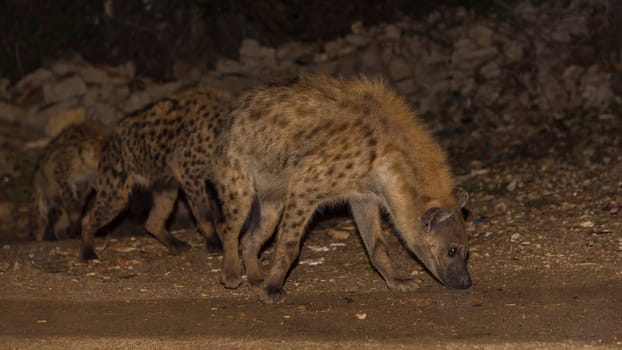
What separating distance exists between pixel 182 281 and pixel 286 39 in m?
4.47

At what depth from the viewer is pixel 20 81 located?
9008 mm

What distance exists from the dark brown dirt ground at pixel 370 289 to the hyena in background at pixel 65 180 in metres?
0.31

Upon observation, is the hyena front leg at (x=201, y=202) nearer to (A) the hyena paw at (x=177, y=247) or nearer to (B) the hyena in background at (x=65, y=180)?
(A) the hyena paw at (x=177, y=247)

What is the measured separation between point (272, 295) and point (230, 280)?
0.44 metres

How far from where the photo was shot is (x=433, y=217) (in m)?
4.69

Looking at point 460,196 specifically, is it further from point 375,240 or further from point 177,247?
point 177,247

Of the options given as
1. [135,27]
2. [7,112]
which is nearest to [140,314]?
[7,112]

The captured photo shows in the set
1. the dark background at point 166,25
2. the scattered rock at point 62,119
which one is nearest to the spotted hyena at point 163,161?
the scattered rock at point 62,119

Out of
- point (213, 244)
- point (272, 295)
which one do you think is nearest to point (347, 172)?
point (272, 295)

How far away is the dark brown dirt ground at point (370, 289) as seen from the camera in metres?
4.04

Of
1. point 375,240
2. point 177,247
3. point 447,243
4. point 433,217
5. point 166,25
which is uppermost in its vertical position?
point 166,25

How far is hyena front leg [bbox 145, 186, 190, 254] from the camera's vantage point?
6195 millimetres

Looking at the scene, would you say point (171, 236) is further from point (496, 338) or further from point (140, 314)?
point (496, 338)

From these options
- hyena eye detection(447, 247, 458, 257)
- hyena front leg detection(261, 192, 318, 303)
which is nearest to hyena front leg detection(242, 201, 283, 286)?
hyena front leg detection(261, 192, 318, 303)
